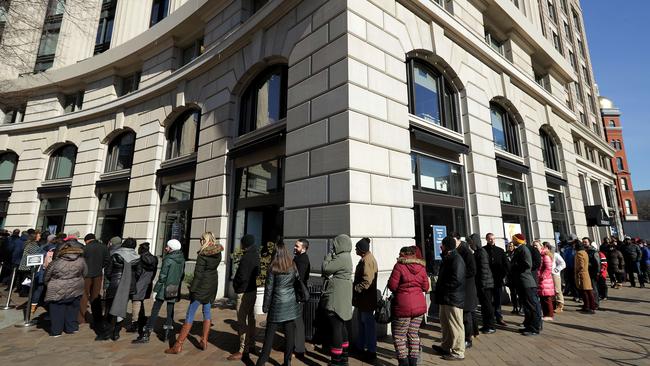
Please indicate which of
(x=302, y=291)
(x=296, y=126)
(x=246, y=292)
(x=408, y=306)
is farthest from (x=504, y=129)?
(x=246, y=292)

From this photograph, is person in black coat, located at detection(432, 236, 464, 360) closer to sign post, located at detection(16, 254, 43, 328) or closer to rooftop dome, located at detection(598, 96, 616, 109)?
sign post, located at detection(16, 254, 43, 328)

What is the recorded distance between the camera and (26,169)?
18.4m

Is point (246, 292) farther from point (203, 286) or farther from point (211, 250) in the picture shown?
point (211, 250)

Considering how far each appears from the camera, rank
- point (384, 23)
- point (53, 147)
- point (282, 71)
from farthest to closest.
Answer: point (53, 147)
point (282, 71)
point (384, 23)

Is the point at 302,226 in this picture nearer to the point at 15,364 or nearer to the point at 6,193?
the point at 15,364

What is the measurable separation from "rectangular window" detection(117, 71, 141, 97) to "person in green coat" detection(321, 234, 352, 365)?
54.4ft

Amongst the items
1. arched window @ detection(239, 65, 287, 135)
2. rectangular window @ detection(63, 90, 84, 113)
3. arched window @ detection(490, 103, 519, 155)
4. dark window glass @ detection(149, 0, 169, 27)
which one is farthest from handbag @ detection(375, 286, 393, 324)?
rectangular window @ detection(63, 90, 84, 113)

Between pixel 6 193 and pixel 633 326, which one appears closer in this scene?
pixel 633 326

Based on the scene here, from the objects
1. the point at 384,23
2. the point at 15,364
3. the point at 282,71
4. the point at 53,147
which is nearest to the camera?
the point at 15,364

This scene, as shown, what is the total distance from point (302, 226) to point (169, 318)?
3.27m

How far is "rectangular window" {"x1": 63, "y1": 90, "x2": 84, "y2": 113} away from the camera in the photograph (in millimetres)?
18609

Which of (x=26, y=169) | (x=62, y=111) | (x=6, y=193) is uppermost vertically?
(x=62, y=111)

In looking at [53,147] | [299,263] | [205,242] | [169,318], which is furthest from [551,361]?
[53,147]

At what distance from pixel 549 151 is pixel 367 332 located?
15.9m
